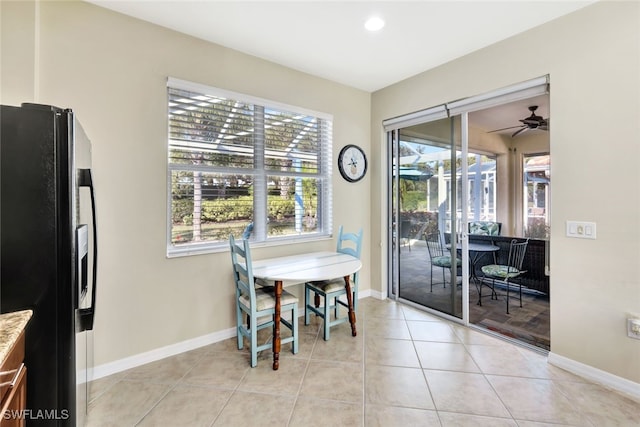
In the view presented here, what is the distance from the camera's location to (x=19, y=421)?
100 centimetres

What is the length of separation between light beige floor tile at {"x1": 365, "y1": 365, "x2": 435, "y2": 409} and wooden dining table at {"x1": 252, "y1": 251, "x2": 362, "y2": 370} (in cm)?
61

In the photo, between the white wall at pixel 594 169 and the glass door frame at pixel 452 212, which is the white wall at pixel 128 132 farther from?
the white wall at pixel 594 169

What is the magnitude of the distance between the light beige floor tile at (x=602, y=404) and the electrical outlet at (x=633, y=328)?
410 mm

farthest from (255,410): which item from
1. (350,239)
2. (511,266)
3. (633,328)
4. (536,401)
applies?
(511,266)

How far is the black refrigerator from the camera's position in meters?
1.12

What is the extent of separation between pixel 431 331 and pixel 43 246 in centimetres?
301

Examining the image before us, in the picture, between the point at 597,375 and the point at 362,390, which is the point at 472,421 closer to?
the point at 362,390

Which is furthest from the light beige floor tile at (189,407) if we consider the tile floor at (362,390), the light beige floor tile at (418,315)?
the light beige floor tile at (418,315)

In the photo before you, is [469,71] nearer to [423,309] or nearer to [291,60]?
[291,60]

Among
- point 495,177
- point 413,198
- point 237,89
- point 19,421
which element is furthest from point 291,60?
point 495,177

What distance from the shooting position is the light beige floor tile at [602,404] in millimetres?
1717

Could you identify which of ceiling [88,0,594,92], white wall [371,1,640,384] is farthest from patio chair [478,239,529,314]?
ceiling [88,0,594,92]

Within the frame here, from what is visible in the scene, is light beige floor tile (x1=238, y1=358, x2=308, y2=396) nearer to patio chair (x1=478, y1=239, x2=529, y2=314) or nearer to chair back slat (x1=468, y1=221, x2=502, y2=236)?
patio chair (x1=478, y1=239, x2=529, y2=314)

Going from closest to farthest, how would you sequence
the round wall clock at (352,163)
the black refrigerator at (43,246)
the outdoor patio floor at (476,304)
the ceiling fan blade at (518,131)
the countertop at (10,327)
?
the countertop at (10,327) < the black refrigerator at (43,246) < the outdoor patio floor at (476,304) < the round wall clock at (352,163) < the ceiling fan blade at (518,131)
